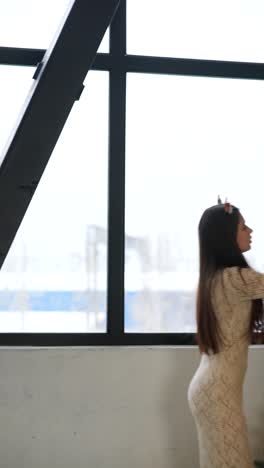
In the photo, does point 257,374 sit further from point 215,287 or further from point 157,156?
point 157,156

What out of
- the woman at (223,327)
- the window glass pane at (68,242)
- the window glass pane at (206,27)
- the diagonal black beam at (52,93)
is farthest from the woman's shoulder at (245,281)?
the window glass pane at (206,27)

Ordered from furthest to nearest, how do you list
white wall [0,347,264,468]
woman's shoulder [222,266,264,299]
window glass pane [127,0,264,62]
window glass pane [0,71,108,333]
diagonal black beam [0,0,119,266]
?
window glass pane [127,0,264,62] → window glass pane [0,71,108,333] → white wall [0,347,264,468] → woman's shoulder [222,266,264,299] → diagonal black beam [0,0,119,266]

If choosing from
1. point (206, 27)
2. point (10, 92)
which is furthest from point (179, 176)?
point (10, 92)

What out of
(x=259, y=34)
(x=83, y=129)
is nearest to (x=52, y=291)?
(x=83, y=129)

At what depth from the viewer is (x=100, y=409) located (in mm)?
2969

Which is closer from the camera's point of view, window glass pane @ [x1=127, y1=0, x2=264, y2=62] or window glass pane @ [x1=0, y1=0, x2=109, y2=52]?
window glass pane @ [x1=0, y1=0, x2=109, y2=52]

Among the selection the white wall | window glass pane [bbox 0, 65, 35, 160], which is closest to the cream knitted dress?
the white wall

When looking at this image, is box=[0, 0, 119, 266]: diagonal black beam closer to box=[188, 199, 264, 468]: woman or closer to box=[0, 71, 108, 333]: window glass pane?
box=[188, 199, 264, 468]: woman

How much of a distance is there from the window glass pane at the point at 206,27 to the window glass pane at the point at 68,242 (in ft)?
1.36

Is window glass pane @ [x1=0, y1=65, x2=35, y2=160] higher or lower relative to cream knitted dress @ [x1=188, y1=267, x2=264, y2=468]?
higher

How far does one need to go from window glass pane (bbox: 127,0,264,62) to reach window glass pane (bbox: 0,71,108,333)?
0.42 m

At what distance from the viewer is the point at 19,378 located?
9.68ft

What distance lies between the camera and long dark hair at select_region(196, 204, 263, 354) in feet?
7.24

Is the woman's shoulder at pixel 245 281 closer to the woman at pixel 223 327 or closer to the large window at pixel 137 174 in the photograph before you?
the woman at pixel 223 327
